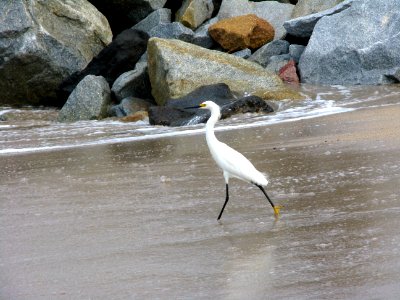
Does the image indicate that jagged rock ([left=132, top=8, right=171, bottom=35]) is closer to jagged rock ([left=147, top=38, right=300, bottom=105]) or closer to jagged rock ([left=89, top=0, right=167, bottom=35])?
jagged rock ([left=89, top=0, right=167, bottom=35])

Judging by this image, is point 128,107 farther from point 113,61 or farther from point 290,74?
point 290,74

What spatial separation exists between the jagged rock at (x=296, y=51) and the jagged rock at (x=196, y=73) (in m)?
2.59

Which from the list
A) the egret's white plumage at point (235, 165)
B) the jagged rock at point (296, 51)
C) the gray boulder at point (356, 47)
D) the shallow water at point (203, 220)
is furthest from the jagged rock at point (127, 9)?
the egret's white plumage at point (235, 165)

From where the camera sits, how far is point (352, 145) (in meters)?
8.64

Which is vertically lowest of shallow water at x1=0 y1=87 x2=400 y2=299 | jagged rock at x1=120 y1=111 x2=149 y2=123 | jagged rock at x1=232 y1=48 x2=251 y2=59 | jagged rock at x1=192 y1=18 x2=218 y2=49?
jagged rock at x1=232 y1=48 x2=251 y2=59

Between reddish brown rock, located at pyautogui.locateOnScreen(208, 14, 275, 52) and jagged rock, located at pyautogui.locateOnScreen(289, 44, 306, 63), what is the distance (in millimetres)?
902

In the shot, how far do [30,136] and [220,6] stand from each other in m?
8.65

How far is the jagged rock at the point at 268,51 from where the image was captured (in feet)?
58.7

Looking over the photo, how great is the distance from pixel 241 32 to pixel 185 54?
11.7ft

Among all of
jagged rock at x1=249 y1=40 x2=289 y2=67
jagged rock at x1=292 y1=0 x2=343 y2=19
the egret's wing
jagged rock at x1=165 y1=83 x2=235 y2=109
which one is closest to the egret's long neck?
the egret's wing

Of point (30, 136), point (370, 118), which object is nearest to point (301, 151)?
point (370, 118)

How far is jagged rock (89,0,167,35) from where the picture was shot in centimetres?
2000

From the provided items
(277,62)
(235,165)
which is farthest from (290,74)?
(235,165)

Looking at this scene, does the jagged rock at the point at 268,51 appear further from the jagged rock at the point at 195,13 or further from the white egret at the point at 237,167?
the white egret at the point at 237,167
